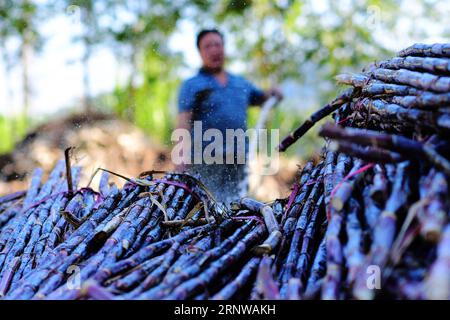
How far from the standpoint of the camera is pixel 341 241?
184 centimetres

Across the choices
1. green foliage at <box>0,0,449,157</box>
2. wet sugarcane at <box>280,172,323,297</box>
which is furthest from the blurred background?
wet sugarcane at <box>280,172,323,297</box>

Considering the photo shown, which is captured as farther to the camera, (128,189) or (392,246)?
(128,189)

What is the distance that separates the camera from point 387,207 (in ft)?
5.68

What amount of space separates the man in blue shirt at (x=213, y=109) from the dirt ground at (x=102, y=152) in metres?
2.86

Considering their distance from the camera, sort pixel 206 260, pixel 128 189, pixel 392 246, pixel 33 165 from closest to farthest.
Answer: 1. pixel 392 246
2. pixel 206 260
3. pixel 128 189
4. pixel 33 165

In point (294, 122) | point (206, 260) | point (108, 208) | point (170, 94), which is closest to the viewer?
point (206, 260)

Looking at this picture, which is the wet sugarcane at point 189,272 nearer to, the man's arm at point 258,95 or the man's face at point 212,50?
the man's face at point 212,50

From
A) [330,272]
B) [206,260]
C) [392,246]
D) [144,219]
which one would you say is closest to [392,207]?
[392,246]

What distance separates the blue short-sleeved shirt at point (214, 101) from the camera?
4855 mm

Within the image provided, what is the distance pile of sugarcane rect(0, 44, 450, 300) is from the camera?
1.62 m
